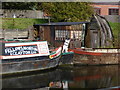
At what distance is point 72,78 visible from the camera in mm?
20766

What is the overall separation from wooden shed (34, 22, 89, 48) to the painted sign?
3.89 metres

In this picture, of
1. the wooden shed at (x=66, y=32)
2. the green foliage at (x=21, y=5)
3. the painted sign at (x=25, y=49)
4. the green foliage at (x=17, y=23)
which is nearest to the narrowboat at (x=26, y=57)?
the painted sign at (x=25, y=49)

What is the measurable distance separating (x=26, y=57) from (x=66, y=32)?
6.27 meters

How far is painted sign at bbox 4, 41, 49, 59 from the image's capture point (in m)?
21.2

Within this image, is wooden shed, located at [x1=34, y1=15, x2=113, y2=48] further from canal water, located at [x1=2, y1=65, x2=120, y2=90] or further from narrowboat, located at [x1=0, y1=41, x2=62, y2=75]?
narrowboat, located at [x1=0, y1=41, x2=62, y2=75]

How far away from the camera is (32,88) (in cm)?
1823

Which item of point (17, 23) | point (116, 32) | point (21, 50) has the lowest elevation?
point (21, 50)

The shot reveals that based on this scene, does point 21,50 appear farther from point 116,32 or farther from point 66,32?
point 116,32

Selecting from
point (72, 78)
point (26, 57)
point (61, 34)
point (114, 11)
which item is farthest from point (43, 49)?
point (114, 11)

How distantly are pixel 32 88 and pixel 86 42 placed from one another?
1005 centimetres

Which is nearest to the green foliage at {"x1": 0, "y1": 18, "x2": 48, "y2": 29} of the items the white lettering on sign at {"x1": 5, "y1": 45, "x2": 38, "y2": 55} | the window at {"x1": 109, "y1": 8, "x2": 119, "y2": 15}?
the white lettering on sign at {"x1": 5, "y1": 45, "x2": 38, "y2": 55}

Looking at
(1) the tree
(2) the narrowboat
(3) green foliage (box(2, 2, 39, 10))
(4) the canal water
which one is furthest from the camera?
(3) green foliage (box(2, 2, 39, 10))

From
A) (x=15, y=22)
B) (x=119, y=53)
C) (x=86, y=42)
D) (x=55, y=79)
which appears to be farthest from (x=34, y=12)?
(x=55, y=79)

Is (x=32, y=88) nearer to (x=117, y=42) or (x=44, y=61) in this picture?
(x=44, y=61)
